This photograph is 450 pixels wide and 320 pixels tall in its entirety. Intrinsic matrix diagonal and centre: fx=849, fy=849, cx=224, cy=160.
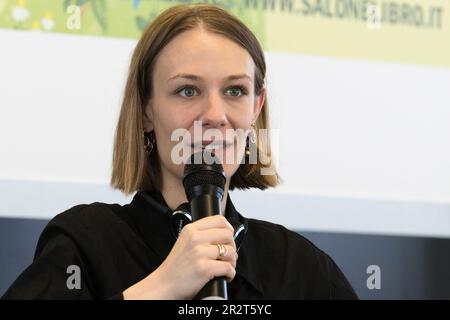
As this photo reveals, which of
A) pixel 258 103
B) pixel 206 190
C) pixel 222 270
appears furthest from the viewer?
pixel 258 103

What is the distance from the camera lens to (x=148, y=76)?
1.63 m

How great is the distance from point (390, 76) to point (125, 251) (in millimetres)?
1294

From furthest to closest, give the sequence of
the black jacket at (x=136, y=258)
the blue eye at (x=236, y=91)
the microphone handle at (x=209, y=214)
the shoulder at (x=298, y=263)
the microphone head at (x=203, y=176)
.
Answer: the shoulder at (x=298, y=263), the blue eye at (x=236, y=91), the black jacket at (x=136, y=258), the microphone head at (x=203, y=176), the microphone handle at (x=209, y=214)

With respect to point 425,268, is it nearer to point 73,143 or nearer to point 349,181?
point 349,181

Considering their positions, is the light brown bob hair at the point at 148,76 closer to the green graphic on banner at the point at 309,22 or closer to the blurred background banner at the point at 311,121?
the blurred background banner at the point at 311,121

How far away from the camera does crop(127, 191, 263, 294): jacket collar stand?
1576 millimetres

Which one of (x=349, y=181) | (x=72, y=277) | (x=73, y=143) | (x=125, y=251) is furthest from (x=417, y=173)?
(x=72, y=277)

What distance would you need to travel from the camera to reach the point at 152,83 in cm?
163

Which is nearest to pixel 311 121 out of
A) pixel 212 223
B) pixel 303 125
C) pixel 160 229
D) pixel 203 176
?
pixel 303 125

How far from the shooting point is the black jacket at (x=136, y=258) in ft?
4.68

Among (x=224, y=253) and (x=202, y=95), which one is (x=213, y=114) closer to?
(x=202, y=95)

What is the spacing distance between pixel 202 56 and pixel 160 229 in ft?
1.10

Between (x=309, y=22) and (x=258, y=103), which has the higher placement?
(x=309, y=22)

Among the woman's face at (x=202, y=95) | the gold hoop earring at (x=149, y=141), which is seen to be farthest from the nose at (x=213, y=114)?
the gold hoop earring at (x=149, y=141)
